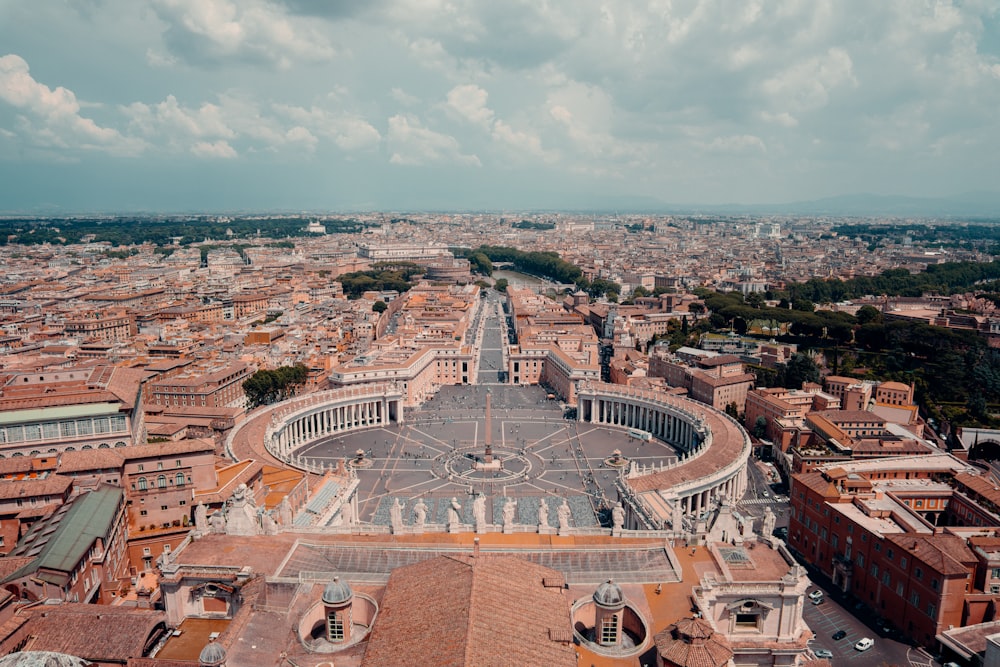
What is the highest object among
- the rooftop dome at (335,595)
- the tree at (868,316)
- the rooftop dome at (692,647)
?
the rooftop dome at (335,595)

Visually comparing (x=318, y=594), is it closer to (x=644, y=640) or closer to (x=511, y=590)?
(x=511, y=590)

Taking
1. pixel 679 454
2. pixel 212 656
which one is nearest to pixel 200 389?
pixel 679 454

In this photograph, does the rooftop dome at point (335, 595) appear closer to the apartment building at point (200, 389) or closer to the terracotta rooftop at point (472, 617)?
the terracotta rooftop at point (472, 617)

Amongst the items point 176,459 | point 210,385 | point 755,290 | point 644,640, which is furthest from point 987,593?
point 755,290

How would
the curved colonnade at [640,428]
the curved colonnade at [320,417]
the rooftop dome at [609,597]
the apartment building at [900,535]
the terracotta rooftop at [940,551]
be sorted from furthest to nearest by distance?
the curved colonnade at [320,417], the curved colonnade at [640,428], the apartment building at [900,535], the terracotta rooftop at [940,551], the rooftop dome at [609,597]

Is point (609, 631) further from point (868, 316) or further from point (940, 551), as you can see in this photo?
point (868, 316)

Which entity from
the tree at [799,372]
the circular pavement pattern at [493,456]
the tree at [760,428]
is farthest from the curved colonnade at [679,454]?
the tree at [799,372]
